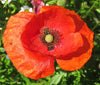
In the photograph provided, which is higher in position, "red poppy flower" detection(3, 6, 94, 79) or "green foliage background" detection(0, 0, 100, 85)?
"red poppy flower" detection(3, 6, 94, 79)

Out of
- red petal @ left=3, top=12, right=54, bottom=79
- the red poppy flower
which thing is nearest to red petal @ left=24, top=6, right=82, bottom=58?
the red poppy flower

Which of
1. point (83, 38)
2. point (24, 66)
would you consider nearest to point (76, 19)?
point (83, 38)

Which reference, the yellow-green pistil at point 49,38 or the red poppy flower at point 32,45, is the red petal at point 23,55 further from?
the yellow-green pistil at point 49,38

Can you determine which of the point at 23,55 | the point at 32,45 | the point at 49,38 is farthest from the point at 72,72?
the point at 23,55

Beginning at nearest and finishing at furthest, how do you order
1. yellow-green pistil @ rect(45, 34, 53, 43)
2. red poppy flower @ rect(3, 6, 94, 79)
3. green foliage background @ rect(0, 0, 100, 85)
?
red poppy flower @ rect(3, 6, 94, 79) < yellow-green pistil @ rect(45, 34, 53, 43) < green foliage background @ rect(0, 0, 100, 85)

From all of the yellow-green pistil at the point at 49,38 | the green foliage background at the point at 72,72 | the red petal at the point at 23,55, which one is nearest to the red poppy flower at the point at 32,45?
the red petal at the point at 23,55

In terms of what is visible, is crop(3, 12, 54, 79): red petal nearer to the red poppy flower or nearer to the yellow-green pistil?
the red poppy flower

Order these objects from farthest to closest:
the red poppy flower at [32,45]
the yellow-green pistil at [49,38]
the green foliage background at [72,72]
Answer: the green foliage background at [72,72]
the yellow-green pistil at [49,38]
the red poppy flower at [32,45]

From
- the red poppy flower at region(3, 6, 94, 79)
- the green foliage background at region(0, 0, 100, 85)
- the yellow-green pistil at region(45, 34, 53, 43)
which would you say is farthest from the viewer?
the green foliage background at region(0, 0, 100, 85)

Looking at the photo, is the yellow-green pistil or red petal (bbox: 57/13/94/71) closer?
red petal (bbox: 57/13/94/71)
